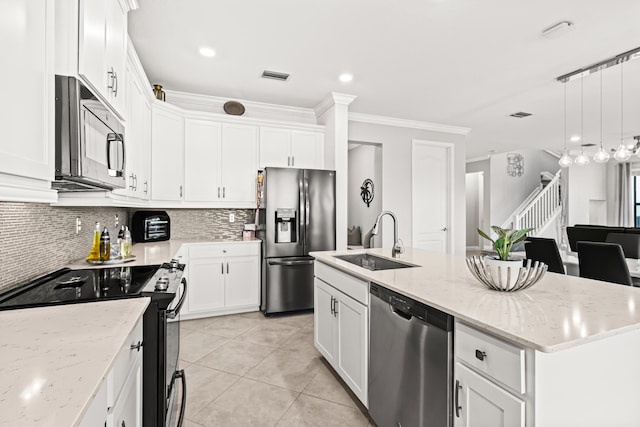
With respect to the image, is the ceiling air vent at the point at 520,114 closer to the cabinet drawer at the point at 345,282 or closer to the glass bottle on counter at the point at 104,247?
the cabinet drawer at the point at 345,282

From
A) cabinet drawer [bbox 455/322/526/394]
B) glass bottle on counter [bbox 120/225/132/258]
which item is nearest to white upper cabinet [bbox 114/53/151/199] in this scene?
glass bottle on counter [bbox 120/225/132/258]

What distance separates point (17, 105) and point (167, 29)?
2.14 metres

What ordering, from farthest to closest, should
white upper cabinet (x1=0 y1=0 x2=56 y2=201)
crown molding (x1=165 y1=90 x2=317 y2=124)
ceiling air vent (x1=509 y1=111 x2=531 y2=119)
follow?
ceiling air vent (x1=509 y1=111 x2=531 y2=119) < crown molding (x1=165 y1=90 x2=317 y2=124) < white upper cabinet (x1=0 y1=0 x2=56 y2=201)

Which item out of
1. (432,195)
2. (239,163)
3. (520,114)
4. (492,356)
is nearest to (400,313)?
(492,356)

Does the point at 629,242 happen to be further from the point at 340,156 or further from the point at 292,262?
the point at 292,262

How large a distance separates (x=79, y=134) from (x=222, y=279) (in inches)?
111

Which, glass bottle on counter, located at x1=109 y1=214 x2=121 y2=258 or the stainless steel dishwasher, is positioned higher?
glass bottle on counter, located at x1=109 y1=214 x2=121 y2=258

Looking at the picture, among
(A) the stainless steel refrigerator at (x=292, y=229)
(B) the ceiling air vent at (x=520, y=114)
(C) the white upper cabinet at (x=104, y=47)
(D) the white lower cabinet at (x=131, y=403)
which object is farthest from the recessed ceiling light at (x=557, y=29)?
(D) the white lower cabinet at (x=131, y=403)

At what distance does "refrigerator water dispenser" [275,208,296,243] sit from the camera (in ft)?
12.7

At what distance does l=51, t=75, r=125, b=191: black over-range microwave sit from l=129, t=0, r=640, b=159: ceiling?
1.38 metres

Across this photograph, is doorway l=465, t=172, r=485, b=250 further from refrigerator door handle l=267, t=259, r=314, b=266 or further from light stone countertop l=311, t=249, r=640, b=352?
light stone countertop l=311, t=249, r=640, b=352

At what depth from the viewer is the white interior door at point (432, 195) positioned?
522 cm

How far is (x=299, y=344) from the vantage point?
3.06m

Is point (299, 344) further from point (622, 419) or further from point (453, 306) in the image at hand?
point (622, 419)
